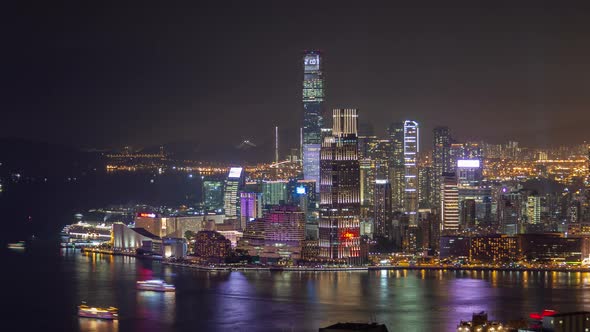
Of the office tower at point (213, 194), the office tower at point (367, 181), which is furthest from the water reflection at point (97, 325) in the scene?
the office tower at point (213, 194)

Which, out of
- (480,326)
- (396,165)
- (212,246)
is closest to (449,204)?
(396,165)

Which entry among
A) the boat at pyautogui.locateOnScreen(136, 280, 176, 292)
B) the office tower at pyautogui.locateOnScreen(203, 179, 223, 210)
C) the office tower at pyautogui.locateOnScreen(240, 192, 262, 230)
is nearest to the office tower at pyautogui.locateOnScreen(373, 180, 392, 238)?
the office tower at pyautogui.locateOnScreen(240, 192, 262, 230)

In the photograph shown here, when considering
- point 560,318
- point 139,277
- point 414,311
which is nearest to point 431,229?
point 139,277

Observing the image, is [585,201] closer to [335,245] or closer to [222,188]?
[335,245]

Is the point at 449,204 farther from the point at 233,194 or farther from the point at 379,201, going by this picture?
the point at 233,194

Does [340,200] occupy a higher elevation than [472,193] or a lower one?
lower
